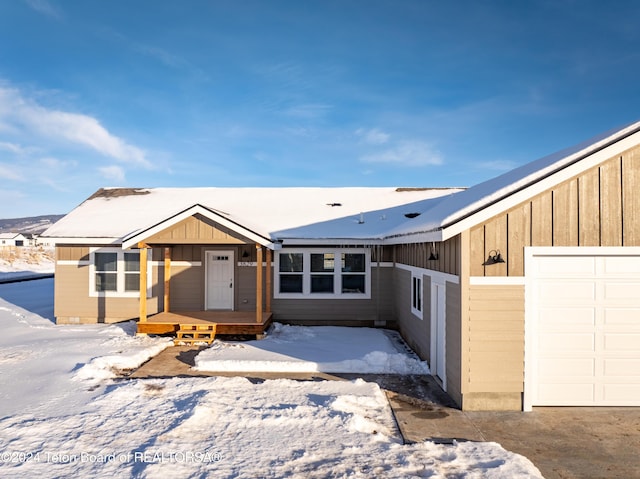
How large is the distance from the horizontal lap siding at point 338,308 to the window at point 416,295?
251 cm

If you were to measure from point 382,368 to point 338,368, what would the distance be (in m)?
0.93

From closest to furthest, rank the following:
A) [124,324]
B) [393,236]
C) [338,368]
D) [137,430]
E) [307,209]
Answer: [137,430], [338,368], [393,236], [124,324], [307,209]

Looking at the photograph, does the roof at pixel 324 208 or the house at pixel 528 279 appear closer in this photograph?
the roof at pixel 324 208

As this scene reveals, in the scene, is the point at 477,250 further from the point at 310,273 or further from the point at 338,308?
the point at 310,273

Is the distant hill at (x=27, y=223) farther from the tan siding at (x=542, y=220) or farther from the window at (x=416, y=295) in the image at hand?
the tan siding at (x=542, y=220)

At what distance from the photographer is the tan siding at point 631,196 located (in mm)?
5762

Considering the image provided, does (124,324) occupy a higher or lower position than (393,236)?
lower

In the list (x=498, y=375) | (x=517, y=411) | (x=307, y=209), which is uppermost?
(x=307, y=209)

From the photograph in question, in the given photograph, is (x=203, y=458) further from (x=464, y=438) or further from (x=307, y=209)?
(x=307, y=209)

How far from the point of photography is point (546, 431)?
5.15 meters

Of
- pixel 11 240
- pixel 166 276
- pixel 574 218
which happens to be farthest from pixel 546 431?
pixel 11 240

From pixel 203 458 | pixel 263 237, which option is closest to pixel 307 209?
pixel 263 237

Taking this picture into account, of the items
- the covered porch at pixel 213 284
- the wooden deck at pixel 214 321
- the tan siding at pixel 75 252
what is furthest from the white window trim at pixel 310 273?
the tan siding at pixel 75 252

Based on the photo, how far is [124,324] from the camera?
11523 millimetres
